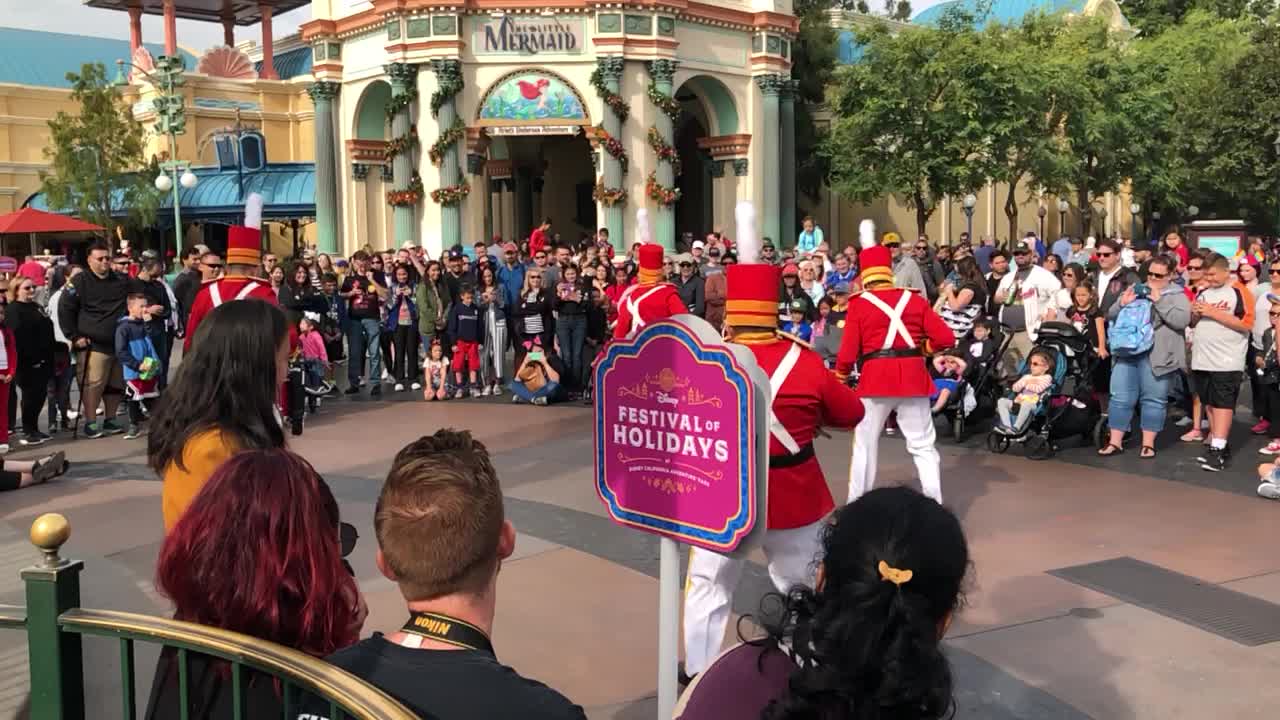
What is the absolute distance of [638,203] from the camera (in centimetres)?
2472

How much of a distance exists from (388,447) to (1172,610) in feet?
Answer: 23.9

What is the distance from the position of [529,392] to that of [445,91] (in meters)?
11.9

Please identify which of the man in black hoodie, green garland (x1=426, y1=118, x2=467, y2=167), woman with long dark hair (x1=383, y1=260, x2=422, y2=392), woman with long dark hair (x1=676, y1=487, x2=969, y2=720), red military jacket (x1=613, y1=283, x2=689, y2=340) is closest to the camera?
woman with long dark hair (x1=676, y1=487, x2=969, y2=720)

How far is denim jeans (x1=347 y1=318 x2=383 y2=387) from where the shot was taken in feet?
48.9

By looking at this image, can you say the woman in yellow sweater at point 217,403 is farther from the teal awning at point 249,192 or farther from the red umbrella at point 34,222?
the teal awning at point 249,192

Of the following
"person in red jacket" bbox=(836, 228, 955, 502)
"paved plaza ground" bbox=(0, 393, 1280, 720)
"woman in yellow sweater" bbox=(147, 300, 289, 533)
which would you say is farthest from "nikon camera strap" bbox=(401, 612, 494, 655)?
"person in red jacket" bbox=(836, 228, 955, 502)

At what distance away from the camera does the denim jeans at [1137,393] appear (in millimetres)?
9953

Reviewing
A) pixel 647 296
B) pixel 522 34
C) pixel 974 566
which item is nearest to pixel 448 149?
pixel 522 34

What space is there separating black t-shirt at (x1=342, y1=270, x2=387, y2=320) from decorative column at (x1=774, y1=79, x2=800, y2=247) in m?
14.4

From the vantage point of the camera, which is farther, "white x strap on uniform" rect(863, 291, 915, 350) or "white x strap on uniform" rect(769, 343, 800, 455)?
"white x strap on uniform" rect(863, 291, 915, 350)

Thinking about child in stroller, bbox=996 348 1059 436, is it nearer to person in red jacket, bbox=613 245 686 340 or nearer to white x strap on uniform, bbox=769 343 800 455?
person in red jacket, bbox=613 245 686 340

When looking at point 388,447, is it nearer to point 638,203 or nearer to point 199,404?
point 199,404

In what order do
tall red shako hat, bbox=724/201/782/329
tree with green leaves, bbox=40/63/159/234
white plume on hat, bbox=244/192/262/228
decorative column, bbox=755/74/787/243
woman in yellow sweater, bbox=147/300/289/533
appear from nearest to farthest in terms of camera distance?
1. woman in yellow sweater, bbox=147/300/289/533
2. tall red shako hat, bbox=724/201/782/329
3. white plume on hat, bbox=244/192/262/228
4. decorative column, bbox=755/74/787/243
5. tree with green leaves, bbox=40/63/159/234

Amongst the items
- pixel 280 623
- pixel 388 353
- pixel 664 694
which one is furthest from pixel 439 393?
pixel 280 623
